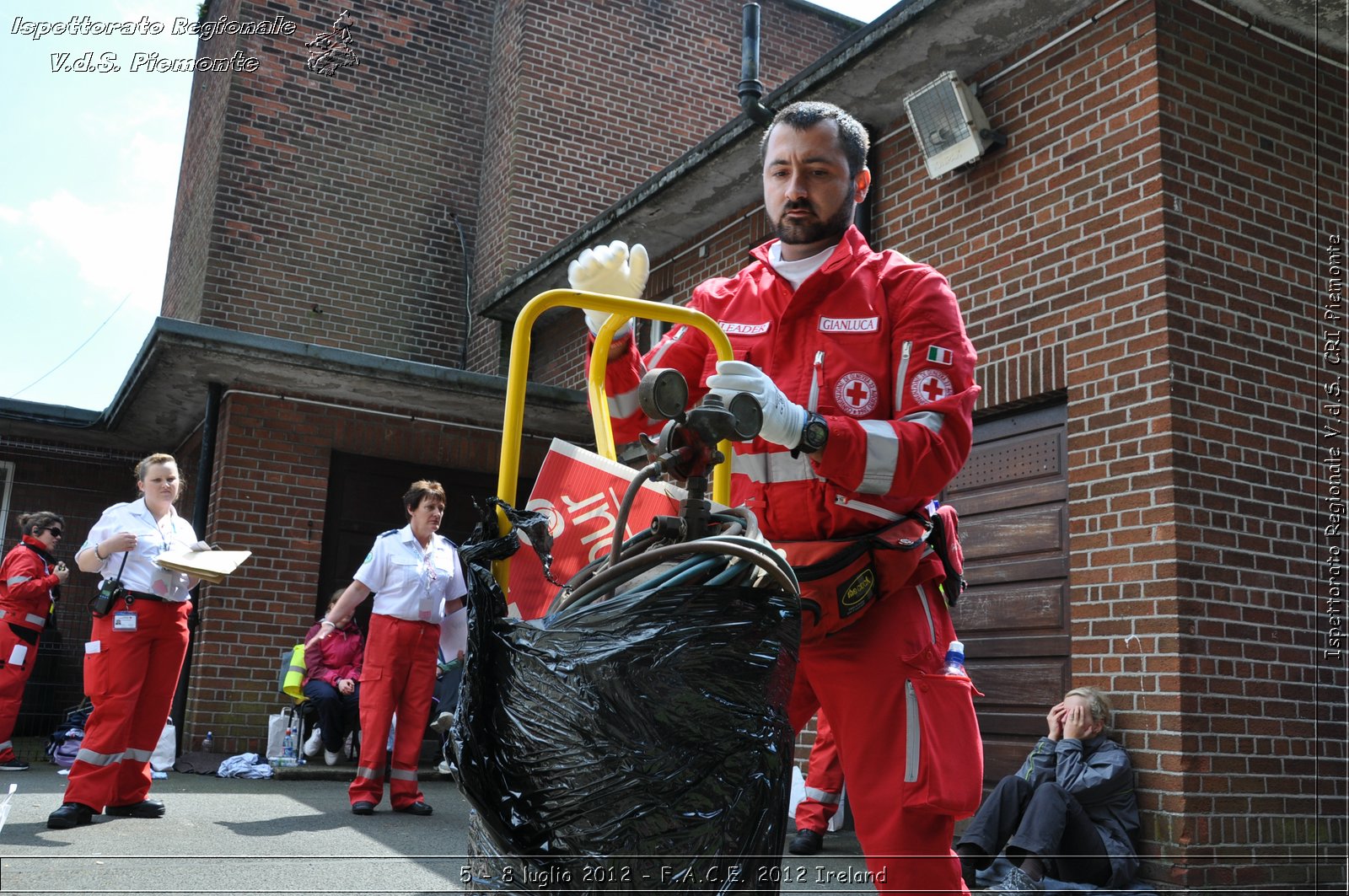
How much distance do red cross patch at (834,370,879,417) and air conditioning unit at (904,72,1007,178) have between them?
15.2 ft

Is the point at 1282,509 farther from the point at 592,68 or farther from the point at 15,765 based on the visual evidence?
the point at 592,68

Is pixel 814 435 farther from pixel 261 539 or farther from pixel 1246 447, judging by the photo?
pixel 261 539

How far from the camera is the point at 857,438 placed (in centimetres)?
220

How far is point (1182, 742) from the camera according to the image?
499 centimetres

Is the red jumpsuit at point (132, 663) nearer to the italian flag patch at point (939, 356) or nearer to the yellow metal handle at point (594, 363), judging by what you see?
the yellow metal handle at point (594, 363)

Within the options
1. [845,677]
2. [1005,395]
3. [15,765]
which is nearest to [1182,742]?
[1005,395]

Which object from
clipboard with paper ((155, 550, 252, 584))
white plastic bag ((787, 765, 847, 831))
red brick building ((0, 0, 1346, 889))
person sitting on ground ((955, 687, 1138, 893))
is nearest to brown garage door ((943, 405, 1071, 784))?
red brick building ((0, 0, 1346, 889))

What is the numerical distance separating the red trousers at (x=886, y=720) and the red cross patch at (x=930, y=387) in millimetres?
462

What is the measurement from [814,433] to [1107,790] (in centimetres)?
366

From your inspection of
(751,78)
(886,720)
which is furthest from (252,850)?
(751,78)

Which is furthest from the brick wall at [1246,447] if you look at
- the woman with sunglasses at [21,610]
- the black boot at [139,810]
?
the woman with sunglasses at [21,610]

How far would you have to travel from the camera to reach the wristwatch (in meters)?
2.16

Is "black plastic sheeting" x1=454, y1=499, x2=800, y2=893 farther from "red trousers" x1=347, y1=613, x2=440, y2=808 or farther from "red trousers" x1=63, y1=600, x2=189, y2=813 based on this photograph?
"red trousers" x1=347, y1=613, x2=440, y2=808

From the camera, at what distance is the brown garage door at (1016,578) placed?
5945 millimetres
